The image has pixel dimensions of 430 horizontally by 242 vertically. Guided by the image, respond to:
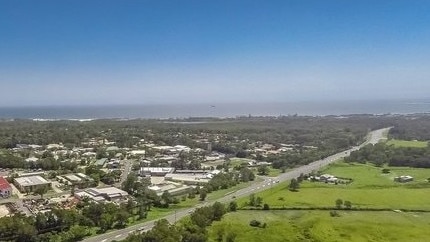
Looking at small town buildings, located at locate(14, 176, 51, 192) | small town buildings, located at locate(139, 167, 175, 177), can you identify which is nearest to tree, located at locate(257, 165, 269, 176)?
small town buildings, located at locate(139, 167, 175, 177)

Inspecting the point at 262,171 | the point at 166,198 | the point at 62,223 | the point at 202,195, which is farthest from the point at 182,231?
the point at 262,171

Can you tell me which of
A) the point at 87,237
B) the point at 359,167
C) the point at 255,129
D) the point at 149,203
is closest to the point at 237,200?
the point at 149,203

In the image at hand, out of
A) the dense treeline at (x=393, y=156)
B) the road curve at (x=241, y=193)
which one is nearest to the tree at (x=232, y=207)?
the road curve at (x=241, y=193)

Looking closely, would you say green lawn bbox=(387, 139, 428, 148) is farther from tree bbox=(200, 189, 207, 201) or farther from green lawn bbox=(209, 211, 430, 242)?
tree bbox=(200, 189, 207, 201)

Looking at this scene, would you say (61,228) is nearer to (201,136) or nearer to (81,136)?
(81,136)

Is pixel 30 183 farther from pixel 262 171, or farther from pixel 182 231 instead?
pixel 262 171
